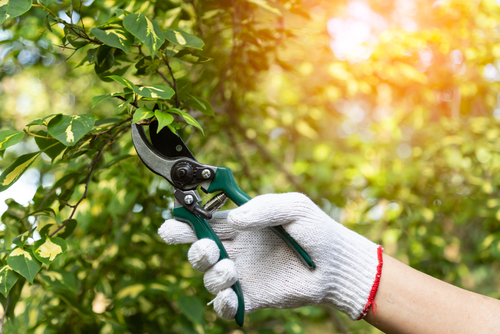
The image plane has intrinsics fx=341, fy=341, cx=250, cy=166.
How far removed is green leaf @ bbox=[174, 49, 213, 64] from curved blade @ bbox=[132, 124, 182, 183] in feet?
0.84

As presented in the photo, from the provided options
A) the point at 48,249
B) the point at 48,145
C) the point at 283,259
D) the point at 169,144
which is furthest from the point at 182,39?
the point at 283,259

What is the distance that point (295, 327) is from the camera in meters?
2.11

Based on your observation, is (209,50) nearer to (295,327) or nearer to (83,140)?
(83,140)

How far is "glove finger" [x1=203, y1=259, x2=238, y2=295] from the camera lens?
1095mm

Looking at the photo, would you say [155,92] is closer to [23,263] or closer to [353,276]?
[23,263]

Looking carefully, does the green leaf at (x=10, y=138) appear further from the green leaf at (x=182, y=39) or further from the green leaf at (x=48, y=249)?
the green leaf at (x=182, y=39)

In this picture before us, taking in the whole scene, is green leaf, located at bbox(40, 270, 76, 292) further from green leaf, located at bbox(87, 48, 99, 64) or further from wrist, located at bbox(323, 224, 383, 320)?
wrist, located at bbox(323, 224, 383, 320)

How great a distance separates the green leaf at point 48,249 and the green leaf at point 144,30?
1.89 feet

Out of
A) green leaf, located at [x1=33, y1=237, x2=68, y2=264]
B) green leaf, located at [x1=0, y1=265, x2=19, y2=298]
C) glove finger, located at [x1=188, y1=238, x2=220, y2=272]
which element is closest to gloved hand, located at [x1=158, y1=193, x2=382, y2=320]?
glove finger, located at [x1=188, y1=238, x2=220, y2=272]

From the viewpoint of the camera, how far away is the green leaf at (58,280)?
1235 mm

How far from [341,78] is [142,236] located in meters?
1.61

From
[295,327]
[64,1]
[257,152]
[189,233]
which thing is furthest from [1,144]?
[257,152]

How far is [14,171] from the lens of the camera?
3.05 ft

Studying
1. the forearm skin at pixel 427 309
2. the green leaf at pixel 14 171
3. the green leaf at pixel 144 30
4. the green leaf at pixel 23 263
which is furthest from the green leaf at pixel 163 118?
the forearm skin at pixel 427 309
